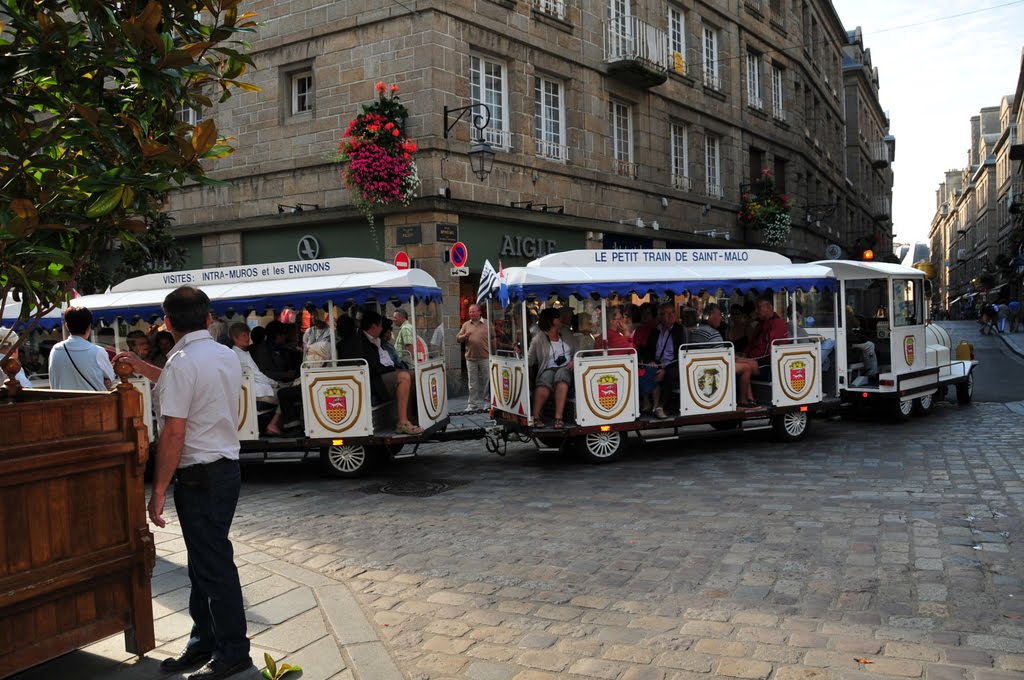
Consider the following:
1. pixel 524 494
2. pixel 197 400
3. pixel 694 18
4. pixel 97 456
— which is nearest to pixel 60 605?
pixel 97 456

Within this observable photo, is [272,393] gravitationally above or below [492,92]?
below

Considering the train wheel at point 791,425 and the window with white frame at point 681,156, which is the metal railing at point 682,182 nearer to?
the window with white frame at point 681,156

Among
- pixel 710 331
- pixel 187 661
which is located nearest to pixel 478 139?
pixel 710 331

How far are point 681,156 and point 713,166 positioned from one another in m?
2.30

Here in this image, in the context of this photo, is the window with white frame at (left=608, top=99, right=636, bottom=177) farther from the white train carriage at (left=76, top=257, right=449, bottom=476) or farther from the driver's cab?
the white train carriage at (left=76, top=257, right=449, bottom=476)

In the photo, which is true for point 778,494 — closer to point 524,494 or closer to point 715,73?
point 524,494

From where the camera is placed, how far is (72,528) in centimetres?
392

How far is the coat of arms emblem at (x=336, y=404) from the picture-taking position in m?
9.59

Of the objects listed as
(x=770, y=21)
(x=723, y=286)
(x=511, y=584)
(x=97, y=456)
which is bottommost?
(x=511, y=584)

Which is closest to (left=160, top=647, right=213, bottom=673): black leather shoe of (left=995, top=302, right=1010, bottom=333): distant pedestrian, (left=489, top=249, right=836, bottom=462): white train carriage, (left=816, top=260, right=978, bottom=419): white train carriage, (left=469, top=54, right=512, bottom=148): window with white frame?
(left=489, top=249, right=836, bottom=462): white train carriage

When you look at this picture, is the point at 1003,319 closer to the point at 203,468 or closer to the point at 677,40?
the point at 677,40

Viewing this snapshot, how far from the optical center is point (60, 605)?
3904 mm

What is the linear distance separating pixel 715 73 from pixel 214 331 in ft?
64.1

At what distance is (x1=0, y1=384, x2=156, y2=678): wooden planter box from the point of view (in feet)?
12.1
